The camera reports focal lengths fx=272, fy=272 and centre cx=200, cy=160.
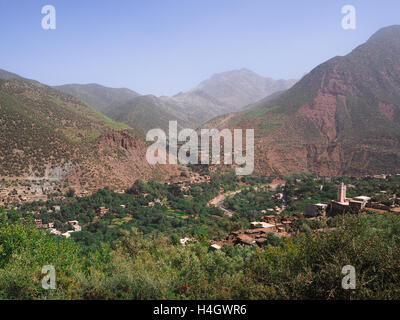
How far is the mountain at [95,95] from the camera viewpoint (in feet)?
432

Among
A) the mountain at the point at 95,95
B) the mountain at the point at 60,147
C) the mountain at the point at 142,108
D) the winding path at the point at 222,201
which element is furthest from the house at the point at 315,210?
the mountain at the point at 95,95

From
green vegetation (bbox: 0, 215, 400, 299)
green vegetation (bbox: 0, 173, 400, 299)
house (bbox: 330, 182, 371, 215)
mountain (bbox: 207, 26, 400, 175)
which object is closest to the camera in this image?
green vegetation (bbox: 0, 215, 400, 299)

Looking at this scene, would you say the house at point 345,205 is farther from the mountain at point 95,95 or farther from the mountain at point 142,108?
the mountain at point 95,95

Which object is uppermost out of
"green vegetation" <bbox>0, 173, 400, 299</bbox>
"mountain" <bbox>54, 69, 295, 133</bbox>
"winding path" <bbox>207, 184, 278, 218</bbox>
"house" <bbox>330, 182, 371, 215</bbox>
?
"mountain" <bbox>54, 69, 295, 133</bbox>

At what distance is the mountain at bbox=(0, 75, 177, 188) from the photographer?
2897 cm

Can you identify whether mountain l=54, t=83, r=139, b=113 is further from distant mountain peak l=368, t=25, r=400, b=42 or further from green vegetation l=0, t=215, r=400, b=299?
green vegetation l=0, t=215, r=400, b=299

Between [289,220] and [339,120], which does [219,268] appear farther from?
[339,120]

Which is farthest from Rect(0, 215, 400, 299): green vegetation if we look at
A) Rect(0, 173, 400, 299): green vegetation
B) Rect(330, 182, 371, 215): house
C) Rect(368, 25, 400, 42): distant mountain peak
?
Rect(368, 25, 400, 42): distant mountain peak

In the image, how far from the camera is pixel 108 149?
1542 inches

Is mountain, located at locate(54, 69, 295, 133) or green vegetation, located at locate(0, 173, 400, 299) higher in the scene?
mountain, located at locate(54, 69, 295, 133)

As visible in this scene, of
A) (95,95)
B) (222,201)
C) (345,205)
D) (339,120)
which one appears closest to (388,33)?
(339,120)

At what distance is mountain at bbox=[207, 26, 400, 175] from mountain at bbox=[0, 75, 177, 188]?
986 inches

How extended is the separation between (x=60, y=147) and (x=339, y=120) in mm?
57513
